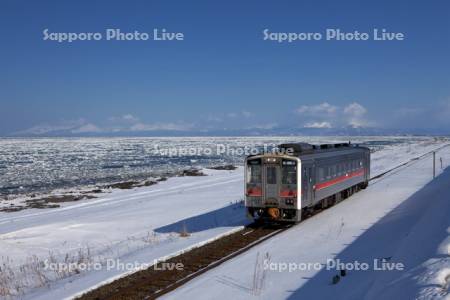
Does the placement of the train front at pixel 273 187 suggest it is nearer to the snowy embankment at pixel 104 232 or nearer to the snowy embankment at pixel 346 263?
the snowy embankment at pixel 346 263

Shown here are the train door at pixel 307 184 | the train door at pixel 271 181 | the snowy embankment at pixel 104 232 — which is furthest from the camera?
the train door at pixel 307 184

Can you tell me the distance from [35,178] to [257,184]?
3961 cm

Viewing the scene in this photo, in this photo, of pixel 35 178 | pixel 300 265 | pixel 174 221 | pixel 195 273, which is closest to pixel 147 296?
pixel 195 273

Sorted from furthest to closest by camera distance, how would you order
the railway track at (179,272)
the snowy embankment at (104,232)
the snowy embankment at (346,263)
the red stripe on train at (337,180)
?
the red stripe on train at (337,180), the snowy embankment at (104,232), the railway track at (179,272), the snowy embankment at (346,263)

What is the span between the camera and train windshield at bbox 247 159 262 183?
59.8 ft

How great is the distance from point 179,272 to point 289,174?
685 centimetres

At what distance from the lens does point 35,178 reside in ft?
169

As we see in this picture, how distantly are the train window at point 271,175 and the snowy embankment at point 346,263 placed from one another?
1.95 metres

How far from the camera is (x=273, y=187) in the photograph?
17.9 m

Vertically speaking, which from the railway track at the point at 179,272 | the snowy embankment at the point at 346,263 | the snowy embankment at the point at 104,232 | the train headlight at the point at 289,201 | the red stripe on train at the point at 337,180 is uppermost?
the red stripe on train at the point at 337,180

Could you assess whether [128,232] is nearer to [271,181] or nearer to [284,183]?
[271,181]

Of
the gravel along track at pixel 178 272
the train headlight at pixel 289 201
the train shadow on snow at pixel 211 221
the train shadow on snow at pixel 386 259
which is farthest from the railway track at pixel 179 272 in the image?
the train shadow on snow at pixel 386 259

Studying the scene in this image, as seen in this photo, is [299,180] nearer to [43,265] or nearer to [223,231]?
[223,231]

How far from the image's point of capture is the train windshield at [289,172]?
697 inches
